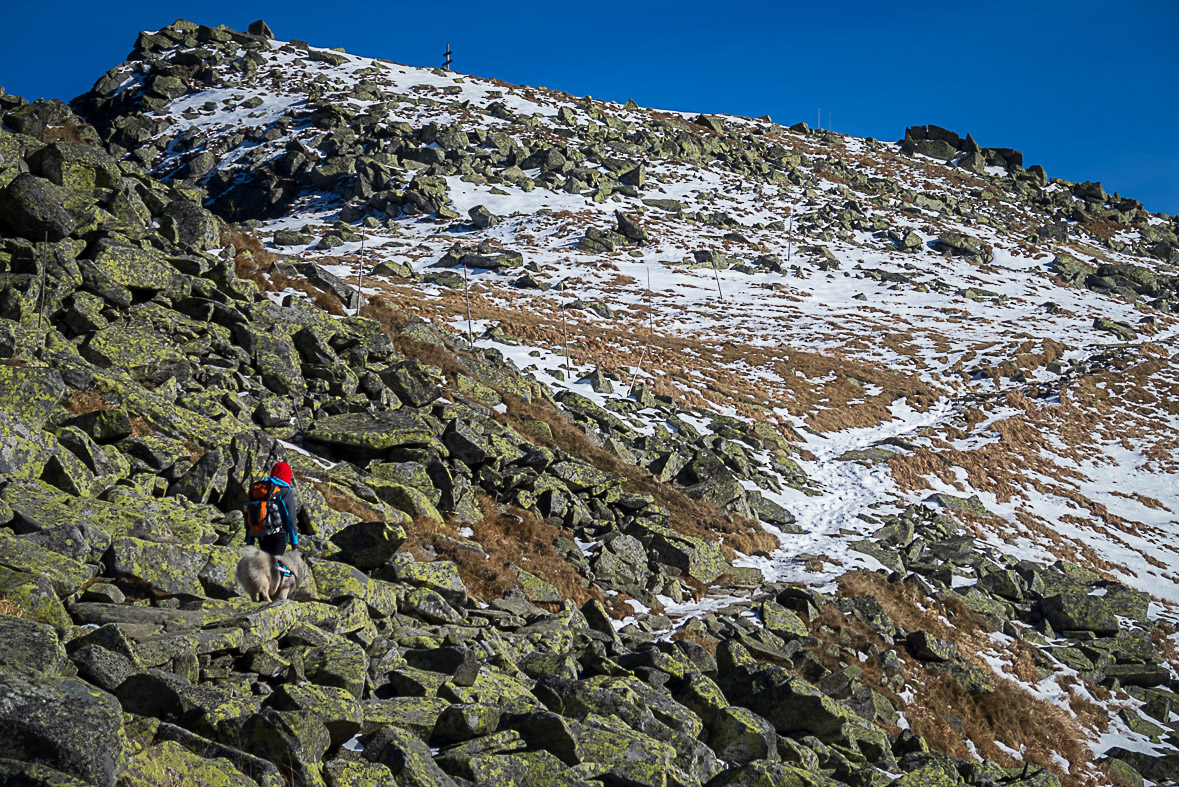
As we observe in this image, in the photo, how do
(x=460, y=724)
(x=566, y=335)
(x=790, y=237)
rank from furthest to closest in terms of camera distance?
(x=790, y=237), (x=566, y=335), (x=460, y=724)

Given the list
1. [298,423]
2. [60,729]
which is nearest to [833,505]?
[298,423]

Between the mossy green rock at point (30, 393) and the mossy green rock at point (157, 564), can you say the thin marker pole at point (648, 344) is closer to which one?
the mossy green rock at point (30, 393)

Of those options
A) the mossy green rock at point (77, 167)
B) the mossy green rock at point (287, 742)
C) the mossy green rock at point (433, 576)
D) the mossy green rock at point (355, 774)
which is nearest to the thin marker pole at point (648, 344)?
the mossy green rock at point (433, 576)

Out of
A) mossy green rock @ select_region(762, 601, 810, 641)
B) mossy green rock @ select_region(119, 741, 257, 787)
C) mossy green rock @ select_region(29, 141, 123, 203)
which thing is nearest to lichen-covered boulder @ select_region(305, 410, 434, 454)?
mossy green rock @ select_region(762, 601, 810, 641)

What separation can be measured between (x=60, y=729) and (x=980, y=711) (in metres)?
15.9

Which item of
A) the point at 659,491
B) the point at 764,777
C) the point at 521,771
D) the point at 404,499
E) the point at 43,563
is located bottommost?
the point at 43,563

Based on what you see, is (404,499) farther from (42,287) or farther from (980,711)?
(980,711)

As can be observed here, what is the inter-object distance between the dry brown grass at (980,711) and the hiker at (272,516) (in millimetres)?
10708

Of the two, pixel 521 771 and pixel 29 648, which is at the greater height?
pixel 521 771

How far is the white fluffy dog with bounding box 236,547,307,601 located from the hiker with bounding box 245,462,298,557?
0.37 feet

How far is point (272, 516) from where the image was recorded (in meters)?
9.19

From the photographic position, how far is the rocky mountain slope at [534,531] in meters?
6.82

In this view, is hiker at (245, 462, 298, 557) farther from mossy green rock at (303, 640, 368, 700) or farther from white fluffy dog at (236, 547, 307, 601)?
mossy green rock at (303, 640, 368, 700)

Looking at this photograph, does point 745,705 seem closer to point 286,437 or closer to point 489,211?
point 286,437
